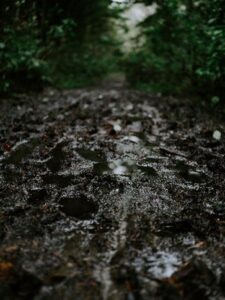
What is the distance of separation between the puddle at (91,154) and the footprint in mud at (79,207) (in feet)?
3.14

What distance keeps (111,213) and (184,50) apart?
246 inches

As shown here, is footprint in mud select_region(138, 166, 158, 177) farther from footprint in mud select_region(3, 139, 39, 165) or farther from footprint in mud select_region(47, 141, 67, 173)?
footprint in mud select_region(3, 139, 39, 165)

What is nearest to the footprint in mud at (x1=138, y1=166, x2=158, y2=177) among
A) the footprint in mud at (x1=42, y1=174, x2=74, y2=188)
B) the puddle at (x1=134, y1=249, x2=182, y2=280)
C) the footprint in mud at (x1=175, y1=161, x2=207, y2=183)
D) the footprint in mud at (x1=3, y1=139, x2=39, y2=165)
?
the footprint in mud at (x1=175, y1=161, x2=207, y2=183)

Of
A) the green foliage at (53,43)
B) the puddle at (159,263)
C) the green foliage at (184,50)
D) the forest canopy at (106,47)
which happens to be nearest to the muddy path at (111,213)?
the puddle at (159,263)

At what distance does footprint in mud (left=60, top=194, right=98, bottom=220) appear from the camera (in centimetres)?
262

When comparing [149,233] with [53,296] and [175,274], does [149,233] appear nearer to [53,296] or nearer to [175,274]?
[175,274]

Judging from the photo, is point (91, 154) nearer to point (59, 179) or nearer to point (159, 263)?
point (59, 179)

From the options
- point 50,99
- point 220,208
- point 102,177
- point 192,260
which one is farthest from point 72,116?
point 192,260

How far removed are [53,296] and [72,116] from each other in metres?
4.53

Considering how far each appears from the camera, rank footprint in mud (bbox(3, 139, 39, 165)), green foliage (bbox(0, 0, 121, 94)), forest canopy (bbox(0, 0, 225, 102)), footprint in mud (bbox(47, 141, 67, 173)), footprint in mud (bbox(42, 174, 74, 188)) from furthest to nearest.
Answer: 1. green foliage (bbox(0, 0, 121, 94))
2. forest canopy (bbox(0, 0, 225, 102))
3. footprint in mud (bbox(3, 139, 39, 165))
4. footprint in mud (bbox(47, 141, 67, 173))
5. footprint in mud (bbox(42, 174, 74, 188))

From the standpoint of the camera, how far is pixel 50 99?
8344mm

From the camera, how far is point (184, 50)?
8.17m

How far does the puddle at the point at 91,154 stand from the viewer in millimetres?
3878

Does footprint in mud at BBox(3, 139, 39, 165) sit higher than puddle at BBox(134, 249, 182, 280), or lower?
lower
